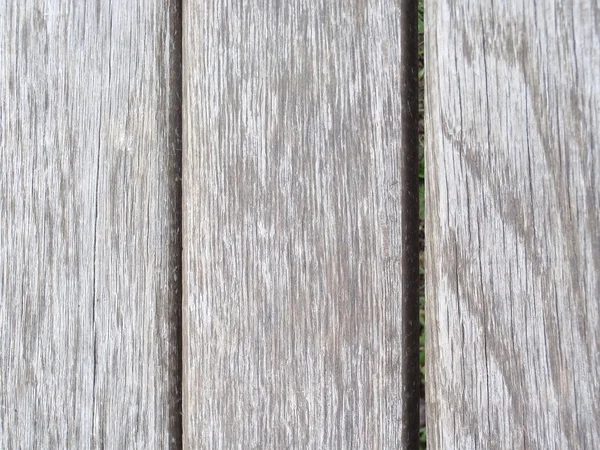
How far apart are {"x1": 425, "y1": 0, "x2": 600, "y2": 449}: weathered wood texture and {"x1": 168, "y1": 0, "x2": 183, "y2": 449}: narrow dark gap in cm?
35

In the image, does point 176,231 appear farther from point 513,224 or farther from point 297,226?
point 513,224

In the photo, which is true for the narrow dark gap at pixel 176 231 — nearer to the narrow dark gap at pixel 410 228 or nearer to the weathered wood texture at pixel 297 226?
the weathered wood texture at pixel 297 226

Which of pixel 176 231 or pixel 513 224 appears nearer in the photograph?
pixel 513 224

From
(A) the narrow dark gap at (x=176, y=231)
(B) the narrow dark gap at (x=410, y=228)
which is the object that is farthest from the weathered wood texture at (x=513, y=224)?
(A) the narrow dark gap at (x=176, y=231)

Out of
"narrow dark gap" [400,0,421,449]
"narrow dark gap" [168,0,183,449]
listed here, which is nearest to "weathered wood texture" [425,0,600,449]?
"narrow dark gap" [400,0,421,449]

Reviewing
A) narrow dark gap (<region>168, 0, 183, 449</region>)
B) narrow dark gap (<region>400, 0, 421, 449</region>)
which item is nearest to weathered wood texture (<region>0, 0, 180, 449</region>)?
narrow dark gap (<region>168, 0, 183, 449</region>)

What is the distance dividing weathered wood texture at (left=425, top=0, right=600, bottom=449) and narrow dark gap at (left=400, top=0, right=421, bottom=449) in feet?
0.10

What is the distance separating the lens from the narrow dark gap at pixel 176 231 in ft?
2.68

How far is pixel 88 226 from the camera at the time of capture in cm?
84

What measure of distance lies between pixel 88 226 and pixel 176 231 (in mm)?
132

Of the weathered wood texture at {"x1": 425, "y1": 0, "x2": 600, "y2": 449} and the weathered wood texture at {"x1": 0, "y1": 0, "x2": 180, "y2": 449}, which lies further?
the weathered wood texture at {"x1": 0, "y1": 0, "x2": 180, "y2": 449}

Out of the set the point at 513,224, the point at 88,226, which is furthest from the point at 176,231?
the point at 513,224

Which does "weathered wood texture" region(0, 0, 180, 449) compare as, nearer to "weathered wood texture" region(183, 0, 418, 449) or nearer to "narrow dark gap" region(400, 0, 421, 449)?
"weathered wood texture" region(183, 0, 418, 449)

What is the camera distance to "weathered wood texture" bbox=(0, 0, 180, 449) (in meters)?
0.82
